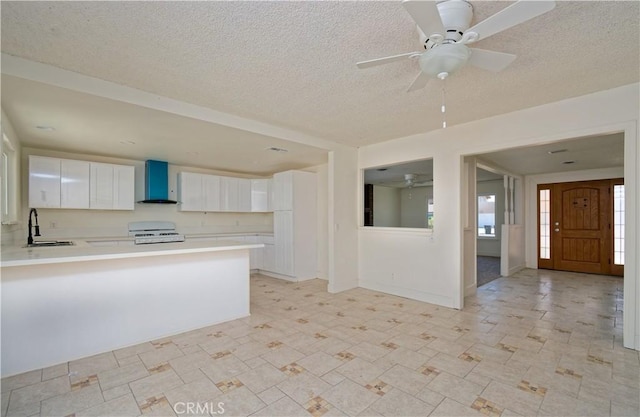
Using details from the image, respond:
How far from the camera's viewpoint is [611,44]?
210 centimetres

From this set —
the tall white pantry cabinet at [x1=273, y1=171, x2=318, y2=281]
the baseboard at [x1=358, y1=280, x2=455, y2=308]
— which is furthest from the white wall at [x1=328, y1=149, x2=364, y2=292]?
the tall white pantry cabinet at [x1=273, y1=171, x2=318, y2=281]

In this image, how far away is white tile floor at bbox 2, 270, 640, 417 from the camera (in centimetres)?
195

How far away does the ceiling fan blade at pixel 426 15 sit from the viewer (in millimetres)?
1444

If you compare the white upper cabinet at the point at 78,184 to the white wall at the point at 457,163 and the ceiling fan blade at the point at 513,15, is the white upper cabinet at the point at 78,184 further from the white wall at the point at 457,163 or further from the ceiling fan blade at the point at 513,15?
the ceiling fan blade at the point at 513,15

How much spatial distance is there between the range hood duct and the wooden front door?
8486mm

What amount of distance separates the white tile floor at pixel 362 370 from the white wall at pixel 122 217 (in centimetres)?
A: 332

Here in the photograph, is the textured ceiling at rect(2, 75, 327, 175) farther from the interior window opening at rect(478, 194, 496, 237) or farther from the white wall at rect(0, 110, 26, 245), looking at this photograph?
the interior window opening at rect(478, 194, 496, 237)

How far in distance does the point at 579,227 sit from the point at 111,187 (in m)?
9.65

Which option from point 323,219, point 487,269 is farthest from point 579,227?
point 323,219

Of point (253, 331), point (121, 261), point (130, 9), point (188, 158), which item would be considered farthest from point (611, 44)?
point (188, 158)

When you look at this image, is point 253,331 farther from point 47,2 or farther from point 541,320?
point 541,320

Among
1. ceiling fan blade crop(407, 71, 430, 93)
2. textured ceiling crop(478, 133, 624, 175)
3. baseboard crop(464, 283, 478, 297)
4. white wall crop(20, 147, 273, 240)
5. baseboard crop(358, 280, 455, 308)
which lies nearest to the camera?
ceiling fan blade crop(407, 71, 430, 93)

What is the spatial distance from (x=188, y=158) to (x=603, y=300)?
23.3ft

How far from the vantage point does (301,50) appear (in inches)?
85.1
